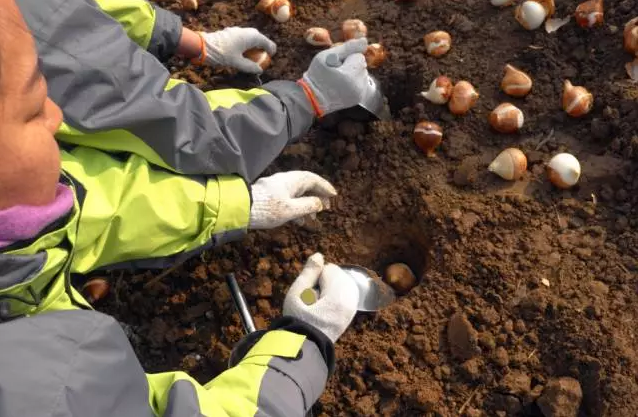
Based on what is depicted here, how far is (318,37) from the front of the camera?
7.20 feet

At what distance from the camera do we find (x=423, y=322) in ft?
5.76

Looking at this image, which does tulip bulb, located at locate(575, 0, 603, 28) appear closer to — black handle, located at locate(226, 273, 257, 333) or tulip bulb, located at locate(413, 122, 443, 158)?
tulip bulb, located at locate(413, 122, 443, 158)

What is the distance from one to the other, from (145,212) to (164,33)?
80 centimetres

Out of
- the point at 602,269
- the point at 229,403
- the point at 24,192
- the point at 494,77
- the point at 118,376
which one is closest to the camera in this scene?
the point at 24,192

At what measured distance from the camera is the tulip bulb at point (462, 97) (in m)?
1.99

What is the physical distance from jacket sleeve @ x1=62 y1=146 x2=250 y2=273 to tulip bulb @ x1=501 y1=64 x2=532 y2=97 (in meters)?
0.96

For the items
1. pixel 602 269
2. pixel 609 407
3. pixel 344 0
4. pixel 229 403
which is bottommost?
pixel 609 407

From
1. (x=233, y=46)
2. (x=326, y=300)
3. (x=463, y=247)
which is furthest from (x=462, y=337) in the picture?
(x=233, y=46)

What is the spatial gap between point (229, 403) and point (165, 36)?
49.8 inches

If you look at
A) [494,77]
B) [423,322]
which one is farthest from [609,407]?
[494,77]

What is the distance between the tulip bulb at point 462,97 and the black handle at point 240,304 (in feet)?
2.96

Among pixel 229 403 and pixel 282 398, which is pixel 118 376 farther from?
pixel 282 398

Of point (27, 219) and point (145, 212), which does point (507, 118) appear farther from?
point (27, 219)

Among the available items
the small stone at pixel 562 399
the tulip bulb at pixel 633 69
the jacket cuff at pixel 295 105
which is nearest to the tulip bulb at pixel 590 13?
the tulip bulb at pixel 633 69
